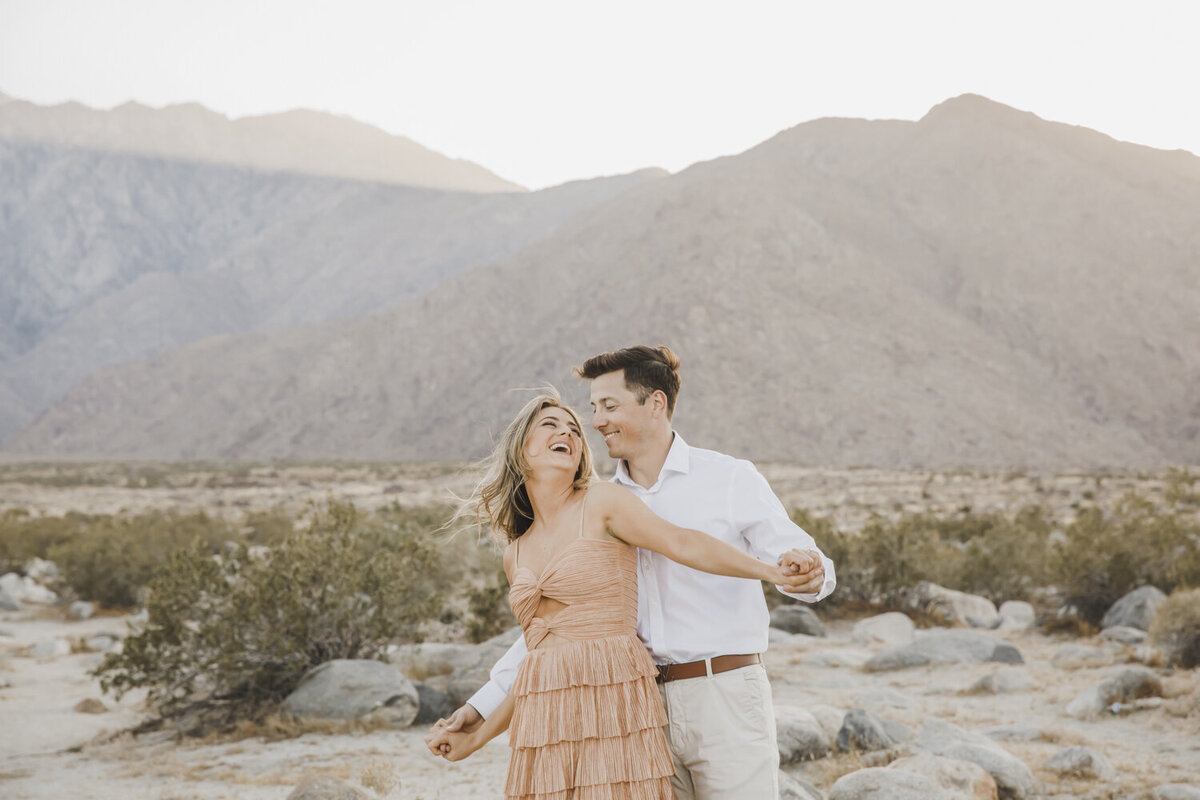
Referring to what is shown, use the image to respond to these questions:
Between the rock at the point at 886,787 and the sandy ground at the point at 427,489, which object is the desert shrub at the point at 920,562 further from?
the rock at the point at 886,787

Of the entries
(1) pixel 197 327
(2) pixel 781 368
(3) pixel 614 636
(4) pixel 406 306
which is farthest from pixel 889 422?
(1) pixel 197 327

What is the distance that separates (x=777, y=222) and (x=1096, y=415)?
2224cm

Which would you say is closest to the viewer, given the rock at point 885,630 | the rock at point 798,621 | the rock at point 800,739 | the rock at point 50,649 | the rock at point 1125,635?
the rock at point 800,739

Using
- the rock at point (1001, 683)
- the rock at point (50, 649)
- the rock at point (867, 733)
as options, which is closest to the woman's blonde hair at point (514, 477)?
the rock at point (867, 733)

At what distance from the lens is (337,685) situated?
25.6 feet

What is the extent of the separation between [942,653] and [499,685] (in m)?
7.77

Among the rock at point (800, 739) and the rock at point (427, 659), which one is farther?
the rock at point (427, 659)

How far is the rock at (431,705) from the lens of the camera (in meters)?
7.87

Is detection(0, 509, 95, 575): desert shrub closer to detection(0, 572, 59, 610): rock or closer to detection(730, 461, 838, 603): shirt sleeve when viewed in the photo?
detection(0, 572, 59, 610): rock

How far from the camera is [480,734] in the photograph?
321cm

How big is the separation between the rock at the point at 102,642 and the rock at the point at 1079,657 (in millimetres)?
10271

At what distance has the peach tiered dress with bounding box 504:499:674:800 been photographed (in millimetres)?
2859

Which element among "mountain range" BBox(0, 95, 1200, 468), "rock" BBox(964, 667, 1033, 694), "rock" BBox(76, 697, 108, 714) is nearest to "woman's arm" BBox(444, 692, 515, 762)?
"rock" BBox(964, 667, 1033, 694)

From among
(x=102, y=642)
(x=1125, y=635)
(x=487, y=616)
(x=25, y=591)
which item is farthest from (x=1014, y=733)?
(x=25, y=591)
